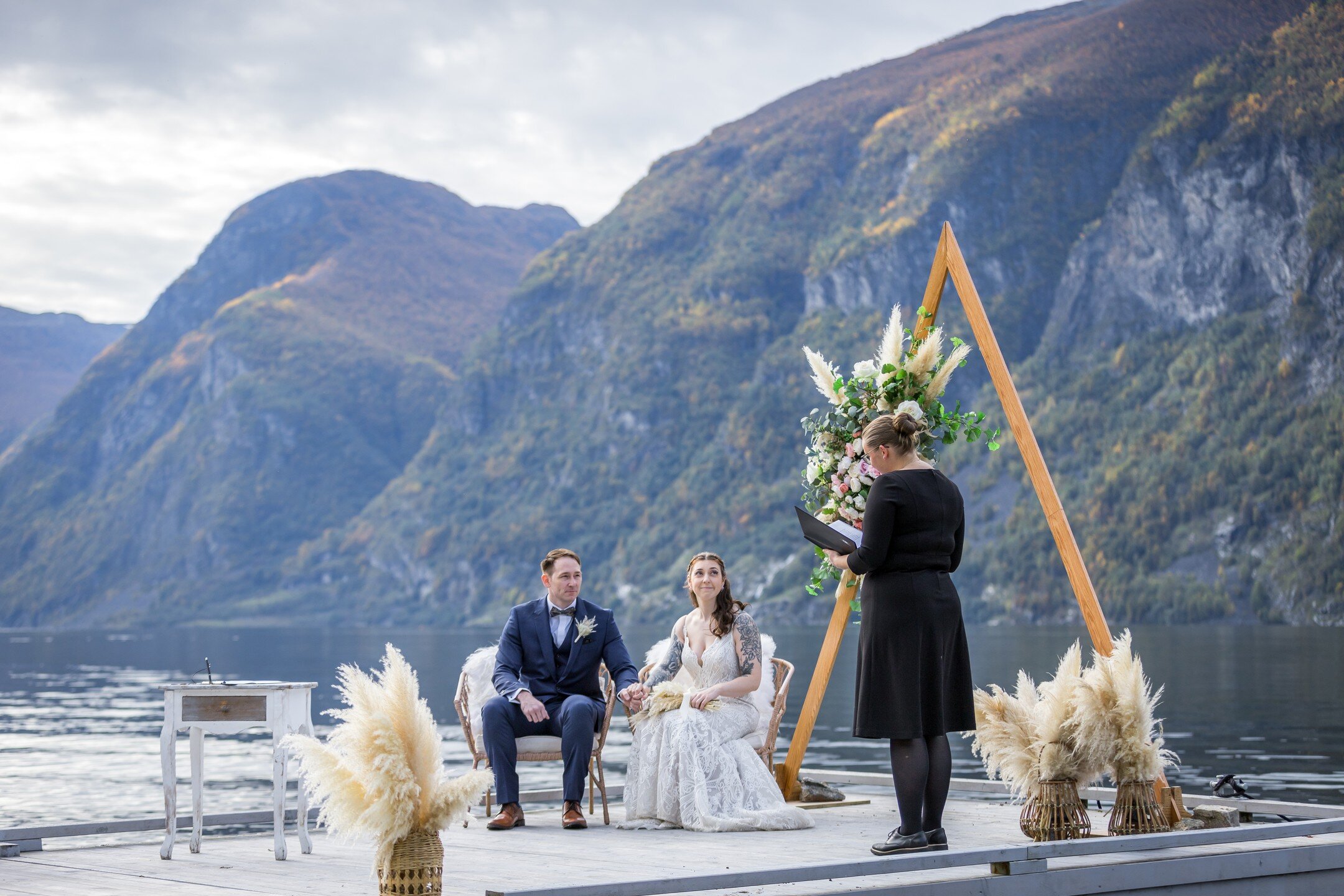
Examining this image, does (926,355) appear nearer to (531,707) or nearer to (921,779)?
(921,779)

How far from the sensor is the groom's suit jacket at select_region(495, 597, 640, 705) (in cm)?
773

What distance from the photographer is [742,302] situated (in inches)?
6673

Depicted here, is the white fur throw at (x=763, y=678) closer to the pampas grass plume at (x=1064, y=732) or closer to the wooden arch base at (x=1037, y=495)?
the wooden arch base at (x=1037, y=495)

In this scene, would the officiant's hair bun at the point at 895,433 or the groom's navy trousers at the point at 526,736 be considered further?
the groom's navy trousers at the point at 526,736

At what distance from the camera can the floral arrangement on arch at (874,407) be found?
772 centimetres

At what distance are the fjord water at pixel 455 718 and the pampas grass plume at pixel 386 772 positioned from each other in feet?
42.1

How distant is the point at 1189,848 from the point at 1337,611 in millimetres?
99364

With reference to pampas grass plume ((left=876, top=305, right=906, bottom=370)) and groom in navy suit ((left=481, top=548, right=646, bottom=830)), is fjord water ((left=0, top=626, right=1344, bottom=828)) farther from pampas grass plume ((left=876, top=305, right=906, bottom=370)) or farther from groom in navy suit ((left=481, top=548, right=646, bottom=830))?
pampas grass plume ((left=876, top=305, right=906, bottom=370))

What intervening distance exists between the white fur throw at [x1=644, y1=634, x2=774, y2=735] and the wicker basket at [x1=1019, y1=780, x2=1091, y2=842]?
1873 millimetres

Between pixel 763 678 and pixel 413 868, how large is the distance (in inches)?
149

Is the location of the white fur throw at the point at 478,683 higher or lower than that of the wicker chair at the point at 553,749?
higher

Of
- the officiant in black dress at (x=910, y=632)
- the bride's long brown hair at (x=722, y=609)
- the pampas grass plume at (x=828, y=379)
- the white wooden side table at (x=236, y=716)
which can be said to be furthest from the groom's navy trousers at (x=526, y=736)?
the pampas grass plume at (x=828, y=379)

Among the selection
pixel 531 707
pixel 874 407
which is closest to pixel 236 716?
pixel 531 707

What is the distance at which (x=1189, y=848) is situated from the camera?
5859 millimetres
